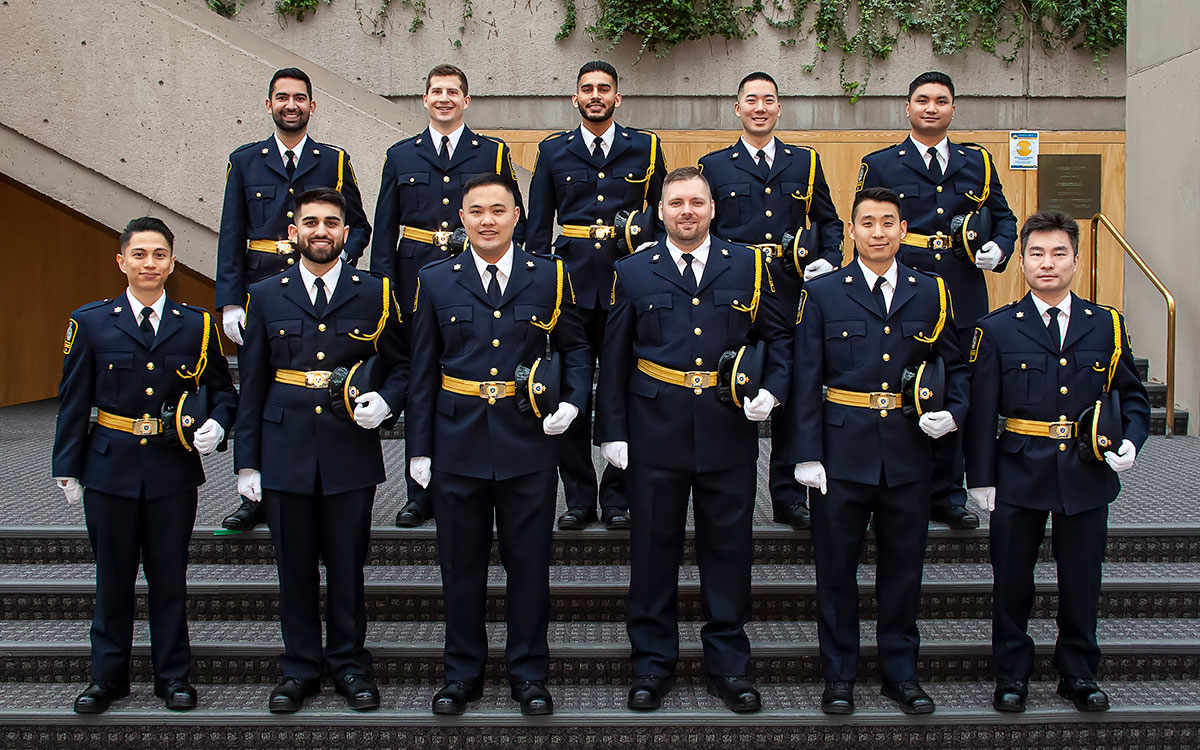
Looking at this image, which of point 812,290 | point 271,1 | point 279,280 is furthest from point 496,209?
point 271,1

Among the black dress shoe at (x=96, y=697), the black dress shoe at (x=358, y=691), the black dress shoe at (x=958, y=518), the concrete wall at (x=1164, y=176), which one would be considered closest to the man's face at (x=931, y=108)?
the black dress shoe at (x=958, y=518)

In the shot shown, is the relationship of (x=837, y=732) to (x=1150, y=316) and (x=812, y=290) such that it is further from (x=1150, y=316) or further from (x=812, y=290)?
(x=1150, y=316)

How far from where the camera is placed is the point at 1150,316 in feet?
23.3

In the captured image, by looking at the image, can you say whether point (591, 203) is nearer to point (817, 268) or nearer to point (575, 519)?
point (817, 268)

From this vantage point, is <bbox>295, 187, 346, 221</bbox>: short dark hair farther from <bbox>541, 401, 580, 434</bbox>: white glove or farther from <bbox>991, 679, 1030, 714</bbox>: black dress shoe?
<bbox>991, 679, 1030, 714</bbox>: black dress shoe

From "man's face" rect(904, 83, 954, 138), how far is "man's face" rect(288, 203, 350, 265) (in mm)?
2371

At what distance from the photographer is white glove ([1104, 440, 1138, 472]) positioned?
3.38 meters

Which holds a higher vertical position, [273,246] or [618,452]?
[273,246]

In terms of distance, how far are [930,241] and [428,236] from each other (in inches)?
83.8

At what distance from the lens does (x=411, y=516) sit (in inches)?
175

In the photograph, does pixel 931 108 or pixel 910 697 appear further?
pixel 931 108

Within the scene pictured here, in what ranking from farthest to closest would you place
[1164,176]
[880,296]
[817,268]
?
[1164,176] < [817,268] < [880,296]

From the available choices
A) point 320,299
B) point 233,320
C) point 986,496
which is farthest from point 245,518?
point 986,496

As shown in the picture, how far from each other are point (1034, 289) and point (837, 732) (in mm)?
1649
